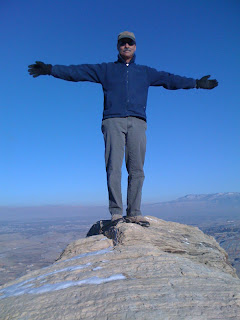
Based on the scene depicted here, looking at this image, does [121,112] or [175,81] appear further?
[175,81]

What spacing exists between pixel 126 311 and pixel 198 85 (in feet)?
17.6

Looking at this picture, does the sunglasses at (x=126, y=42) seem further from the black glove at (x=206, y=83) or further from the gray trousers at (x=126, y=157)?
the black glove at (x=206, y=83)

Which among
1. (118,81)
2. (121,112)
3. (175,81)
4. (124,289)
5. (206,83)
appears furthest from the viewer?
(206,83)

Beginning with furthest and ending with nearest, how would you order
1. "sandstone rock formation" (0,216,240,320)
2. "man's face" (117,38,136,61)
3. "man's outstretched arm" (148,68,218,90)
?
"man's outstretched arm" (148,68,218,90) → "man's face" (117,38,136,61) → "sandstone rock formation" (0,216,240,320)

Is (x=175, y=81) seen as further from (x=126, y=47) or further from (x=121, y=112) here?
(x=121, y=112)

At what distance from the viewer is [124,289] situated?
2.54 meters

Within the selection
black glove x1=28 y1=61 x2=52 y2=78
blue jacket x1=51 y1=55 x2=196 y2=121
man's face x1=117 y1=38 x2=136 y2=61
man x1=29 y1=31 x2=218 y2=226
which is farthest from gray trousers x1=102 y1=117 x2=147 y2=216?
black glove x1=28 y1=61 x2=52 y2=78

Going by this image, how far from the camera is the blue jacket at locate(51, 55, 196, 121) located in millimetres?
5398

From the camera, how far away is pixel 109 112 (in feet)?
17.8

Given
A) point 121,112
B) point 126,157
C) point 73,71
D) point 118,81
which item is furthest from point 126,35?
point 126,157

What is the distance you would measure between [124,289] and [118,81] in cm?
420

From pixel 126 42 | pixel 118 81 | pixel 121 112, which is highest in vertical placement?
pixel 126 42

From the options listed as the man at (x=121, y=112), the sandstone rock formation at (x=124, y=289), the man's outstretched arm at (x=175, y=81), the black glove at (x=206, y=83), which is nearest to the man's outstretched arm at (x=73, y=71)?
the man at (x=121, y=112)

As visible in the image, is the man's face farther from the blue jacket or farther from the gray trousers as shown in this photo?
the gray trousers
